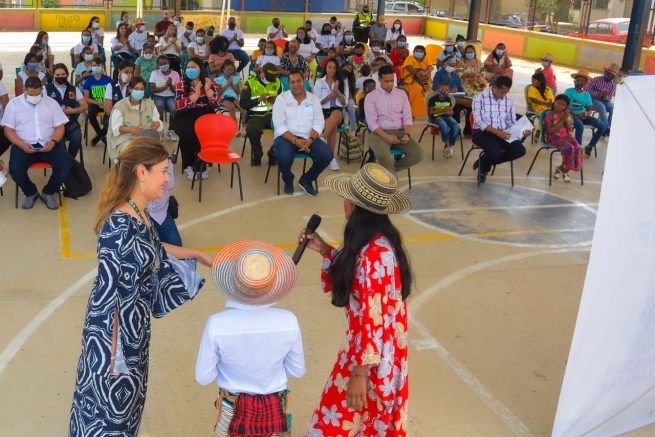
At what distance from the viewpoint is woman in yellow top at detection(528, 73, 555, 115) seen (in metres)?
12.2

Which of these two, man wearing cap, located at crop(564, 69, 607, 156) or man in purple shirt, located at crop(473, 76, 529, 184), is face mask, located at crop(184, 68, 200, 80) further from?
man wearing cap, located at crop(564, 69, 607, 156)

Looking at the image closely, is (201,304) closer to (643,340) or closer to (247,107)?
(643,340)

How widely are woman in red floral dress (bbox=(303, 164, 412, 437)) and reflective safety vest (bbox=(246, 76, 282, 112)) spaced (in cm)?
704

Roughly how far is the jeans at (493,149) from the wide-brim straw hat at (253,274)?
6924mm

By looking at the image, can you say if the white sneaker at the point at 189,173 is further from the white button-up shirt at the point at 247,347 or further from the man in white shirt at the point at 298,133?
the white button-up shirt at the point at 247,347

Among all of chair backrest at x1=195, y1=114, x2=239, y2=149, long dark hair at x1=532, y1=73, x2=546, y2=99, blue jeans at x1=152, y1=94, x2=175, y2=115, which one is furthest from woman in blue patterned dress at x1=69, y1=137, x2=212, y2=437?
long dark hair at x1=532, y1=73, x2=546, y2=99

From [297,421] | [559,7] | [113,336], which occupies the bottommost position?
[297,421]

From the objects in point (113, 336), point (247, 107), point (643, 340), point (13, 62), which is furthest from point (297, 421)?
point (13, 62)

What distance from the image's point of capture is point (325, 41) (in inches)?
744

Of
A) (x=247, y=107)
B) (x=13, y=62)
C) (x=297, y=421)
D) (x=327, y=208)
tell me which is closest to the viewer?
(x=297, y=421)

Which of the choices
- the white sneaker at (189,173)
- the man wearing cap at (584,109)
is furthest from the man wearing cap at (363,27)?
the white sneaker at (189,173)

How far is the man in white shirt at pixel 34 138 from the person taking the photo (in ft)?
25.8

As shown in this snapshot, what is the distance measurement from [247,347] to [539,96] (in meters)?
10.3

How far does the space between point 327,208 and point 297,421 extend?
424cm
